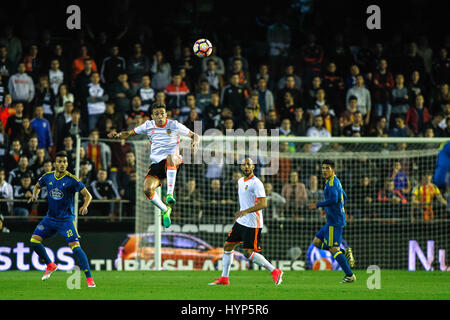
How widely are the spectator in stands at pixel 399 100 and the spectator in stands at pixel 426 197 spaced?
317cm

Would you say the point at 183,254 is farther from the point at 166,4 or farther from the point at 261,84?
the point at 166,4

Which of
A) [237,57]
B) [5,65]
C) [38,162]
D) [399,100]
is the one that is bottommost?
[38,162]

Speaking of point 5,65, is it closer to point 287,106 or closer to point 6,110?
point 6,110

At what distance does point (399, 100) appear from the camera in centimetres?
2295

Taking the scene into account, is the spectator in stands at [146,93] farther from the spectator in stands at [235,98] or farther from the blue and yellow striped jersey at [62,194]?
the blue and yellow striped jersey at [62,194]

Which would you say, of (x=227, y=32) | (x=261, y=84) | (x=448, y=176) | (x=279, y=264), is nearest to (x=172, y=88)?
(x=261, y=84)

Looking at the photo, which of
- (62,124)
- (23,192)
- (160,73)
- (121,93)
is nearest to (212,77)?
(160,73)

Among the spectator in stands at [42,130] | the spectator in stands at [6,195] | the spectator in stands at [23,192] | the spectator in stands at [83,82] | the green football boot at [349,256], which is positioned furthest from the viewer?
the spectator in stands at [83,82]

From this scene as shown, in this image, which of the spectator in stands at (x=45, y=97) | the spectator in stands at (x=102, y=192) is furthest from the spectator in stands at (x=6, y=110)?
the spectator in stands at (x=102, y=192)

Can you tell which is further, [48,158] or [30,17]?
[30,17]

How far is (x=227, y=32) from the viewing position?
25.3 m

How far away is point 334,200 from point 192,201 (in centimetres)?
617

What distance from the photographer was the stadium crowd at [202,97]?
19812 millimetres

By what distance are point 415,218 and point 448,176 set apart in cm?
1099
